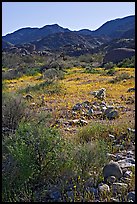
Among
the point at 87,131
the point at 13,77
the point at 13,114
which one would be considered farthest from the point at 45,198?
the point at 13,77

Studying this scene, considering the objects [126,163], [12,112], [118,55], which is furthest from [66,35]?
[126,163]

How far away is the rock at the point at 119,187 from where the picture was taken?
429 cm

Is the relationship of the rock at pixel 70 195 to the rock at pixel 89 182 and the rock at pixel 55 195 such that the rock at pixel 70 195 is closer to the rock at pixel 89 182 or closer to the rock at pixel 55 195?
the rock at pixel 55 195

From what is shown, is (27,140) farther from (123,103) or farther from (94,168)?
(123,103)

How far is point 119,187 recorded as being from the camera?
4.34m

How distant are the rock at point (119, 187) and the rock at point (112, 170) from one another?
204 mm

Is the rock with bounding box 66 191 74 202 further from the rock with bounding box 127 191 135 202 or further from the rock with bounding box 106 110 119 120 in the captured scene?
the rock with bounding box 106 110 119 120

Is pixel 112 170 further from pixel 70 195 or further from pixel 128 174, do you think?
pixel 70 195

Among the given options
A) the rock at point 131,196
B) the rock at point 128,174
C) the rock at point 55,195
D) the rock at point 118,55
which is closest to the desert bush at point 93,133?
the rock at point 128,174

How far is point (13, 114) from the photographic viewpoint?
6824 mm

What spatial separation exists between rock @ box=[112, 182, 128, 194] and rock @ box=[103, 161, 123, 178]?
204 mm

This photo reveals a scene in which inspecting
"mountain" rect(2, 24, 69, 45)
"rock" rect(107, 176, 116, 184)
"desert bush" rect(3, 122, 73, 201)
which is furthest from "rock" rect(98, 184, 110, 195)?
"mountain" rect(2, 24, 69, 45)

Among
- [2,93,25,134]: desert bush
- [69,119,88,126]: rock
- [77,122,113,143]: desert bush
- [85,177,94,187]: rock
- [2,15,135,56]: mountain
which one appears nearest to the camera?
[85,177,94,187]: rock

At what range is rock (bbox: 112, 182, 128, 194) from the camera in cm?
429
